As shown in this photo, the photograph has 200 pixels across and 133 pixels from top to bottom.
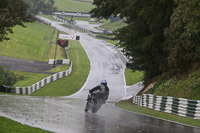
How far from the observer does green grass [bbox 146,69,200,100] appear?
19.6 metres

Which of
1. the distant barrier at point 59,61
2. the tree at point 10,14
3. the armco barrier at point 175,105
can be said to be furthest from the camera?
the distant barrier at point 59,61

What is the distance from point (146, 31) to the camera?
30.3 meters

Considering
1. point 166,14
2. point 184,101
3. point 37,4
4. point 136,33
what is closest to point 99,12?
point 136,33

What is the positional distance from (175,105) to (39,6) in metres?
133

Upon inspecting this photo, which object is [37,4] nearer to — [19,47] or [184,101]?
[19,47]

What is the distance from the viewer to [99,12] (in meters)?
34.9

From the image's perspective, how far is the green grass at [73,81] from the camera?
148ft

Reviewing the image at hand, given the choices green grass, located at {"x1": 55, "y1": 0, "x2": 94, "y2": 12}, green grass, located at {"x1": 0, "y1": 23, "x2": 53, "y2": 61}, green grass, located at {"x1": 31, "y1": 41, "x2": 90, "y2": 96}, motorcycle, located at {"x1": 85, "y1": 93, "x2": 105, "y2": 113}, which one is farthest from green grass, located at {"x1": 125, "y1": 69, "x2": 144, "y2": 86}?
green grass, located at {"x1": 55, "y1": 0, "x2": 94, "y2": 12}

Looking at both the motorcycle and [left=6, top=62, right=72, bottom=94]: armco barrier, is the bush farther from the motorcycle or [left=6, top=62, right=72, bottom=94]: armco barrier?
the motorcycle

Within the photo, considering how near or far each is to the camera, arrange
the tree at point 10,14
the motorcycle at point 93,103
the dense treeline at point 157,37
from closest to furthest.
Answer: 1. the motorcycle at point 93,103
2. the dense treeline at point 157,37
3. the tree at point 10,14

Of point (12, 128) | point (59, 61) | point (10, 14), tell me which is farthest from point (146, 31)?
point (59, 61)

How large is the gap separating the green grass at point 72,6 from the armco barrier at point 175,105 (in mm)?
147510

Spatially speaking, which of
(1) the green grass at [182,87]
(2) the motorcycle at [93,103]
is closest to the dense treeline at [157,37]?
(1) the green grass at [182,87]

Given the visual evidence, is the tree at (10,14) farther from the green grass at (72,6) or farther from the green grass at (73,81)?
the green grass at (72,6)
